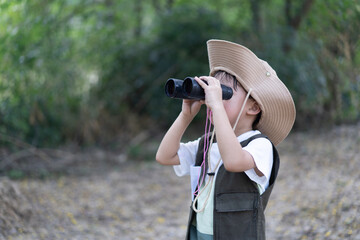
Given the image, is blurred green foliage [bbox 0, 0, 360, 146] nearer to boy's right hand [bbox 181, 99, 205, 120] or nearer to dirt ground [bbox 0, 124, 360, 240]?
dirt ground [bbox 0, 124, 360, 240]

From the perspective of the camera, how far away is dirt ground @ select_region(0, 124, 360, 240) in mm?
3635

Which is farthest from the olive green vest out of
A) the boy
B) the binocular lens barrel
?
the binocular lens barrel

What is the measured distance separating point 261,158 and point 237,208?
0.82ft

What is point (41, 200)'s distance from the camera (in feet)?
15.1

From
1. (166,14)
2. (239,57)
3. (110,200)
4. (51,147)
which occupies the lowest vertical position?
(110,200)

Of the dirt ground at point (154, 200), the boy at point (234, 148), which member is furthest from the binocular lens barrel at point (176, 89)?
the dirt ground at point (154, 200)

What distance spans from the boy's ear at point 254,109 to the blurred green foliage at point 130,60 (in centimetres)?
368

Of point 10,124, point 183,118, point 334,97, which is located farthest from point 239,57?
point 334,97

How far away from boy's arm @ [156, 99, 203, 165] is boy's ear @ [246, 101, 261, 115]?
0.24 meters

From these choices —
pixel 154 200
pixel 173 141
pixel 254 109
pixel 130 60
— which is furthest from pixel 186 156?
pixel 130 60

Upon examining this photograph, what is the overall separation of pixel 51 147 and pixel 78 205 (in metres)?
2.29

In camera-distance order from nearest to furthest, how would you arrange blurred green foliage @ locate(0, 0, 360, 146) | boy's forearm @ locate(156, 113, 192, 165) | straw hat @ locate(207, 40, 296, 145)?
straw hat @ locate(207, 40, 296, 145) < boy's forearm @ locate(156, 113, 192, 165) < blurred green foliage @ locate(0, 0, 360, 146)

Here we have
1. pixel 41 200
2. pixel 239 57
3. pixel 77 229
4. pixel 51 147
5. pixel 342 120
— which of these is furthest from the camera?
pixel 342 120

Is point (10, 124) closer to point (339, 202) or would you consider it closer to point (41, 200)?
point (41, 200)
